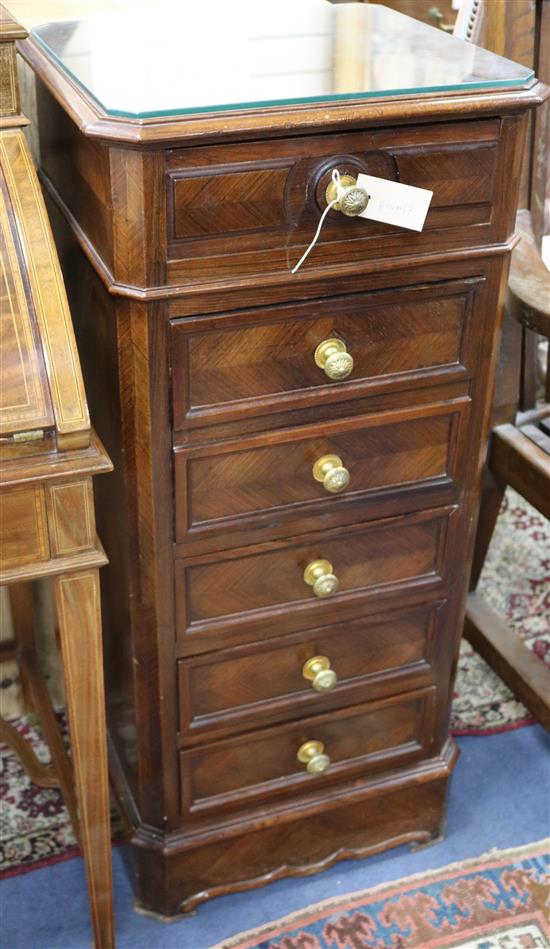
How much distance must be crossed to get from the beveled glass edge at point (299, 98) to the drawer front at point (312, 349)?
0.23m

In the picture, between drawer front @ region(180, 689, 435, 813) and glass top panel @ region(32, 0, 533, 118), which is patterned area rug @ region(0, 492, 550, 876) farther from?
glass top panel @ region(32, 0, 533, 118)

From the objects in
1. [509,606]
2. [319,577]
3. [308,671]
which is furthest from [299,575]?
[509,606]

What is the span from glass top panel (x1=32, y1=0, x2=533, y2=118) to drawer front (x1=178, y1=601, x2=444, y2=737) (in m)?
0.74

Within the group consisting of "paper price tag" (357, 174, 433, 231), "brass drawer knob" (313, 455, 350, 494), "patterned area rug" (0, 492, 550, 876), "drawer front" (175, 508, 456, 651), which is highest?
"paper price tag" (357, 174, 433, 231)

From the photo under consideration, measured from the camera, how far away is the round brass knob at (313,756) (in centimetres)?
168

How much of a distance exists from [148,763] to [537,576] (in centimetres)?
117

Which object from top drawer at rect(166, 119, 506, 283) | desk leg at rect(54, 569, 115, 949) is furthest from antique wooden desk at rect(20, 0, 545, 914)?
desk leg at rect(54, 569, 115, 949)

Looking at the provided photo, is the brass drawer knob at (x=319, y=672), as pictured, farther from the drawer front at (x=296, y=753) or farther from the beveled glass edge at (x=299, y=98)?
the beveled glass edge at (x=299, y=98)

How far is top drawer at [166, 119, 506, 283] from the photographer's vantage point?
3.92 feet

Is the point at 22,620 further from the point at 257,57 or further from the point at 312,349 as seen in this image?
the point at 257,57

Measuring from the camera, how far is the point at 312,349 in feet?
4.47

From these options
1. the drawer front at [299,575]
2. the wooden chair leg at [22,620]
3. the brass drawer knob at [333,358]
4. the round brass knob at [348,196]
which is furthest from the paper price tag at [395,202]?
the wooden chair leg at [22,620]

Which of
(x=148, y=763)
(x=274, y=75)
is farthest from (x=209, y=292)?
(x=148, y=763)

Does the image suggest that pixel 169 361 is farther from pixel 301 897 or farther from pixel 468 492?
pixel 301 897
